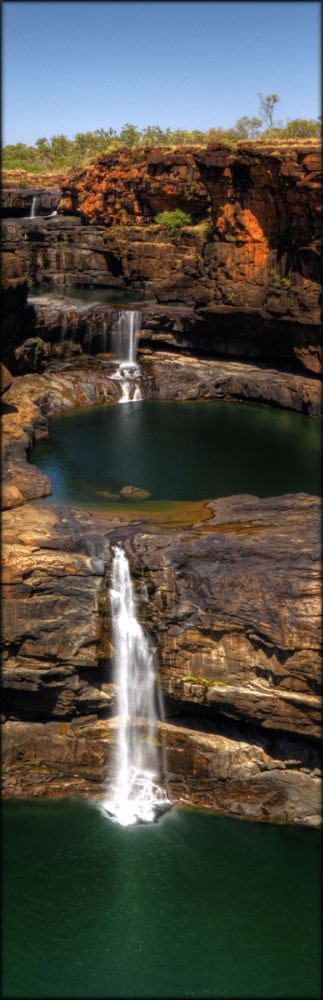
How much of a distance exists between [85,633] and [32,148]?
79.3 meters

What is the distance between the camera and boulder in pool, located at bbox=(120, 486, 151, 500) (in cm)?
2323

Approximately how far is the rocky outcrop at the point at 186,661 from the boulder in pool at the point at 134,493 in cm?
566

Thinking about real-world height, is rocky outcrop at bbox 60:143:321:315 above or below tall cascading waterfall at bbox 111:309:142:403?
above

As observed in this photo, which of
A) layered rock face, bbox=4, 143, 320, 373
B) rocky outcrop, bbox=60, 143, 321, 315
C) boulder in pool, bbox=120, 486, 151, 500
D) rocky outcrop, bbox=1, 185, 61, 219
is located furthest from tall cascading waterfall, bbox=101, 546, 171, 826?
rocky outcrop, bbox=1, 185, 61, 219

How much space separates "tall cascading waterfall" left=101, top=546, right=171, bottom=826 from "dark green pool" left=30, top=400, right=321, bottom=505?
617 centimetres

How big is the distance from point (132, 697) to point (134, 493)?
7738mm

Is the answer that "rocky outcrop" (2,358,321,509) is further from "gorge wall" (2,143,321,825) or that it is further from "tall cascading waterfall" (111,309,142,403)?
"gorge wall" (2,143,321,825)

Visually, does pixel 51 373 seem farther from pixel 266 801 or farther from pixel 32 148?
pixel 32 148

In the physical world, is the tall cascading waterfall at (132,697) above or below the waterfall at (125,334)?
below

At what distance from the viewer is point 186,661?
1659 cm

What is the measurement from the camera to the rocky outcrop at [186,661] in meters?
15.9

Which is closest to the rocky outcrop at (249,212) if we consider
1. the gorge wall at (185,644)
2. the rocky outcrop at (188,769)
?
the gorge wall at (185,644)

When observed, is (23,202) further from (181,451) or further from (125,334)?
(181,451)

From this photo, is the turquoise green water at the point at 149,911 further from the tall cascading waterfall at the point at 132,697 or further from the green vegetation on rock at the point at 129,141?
the green vegetation on rock at the point at 129,141
